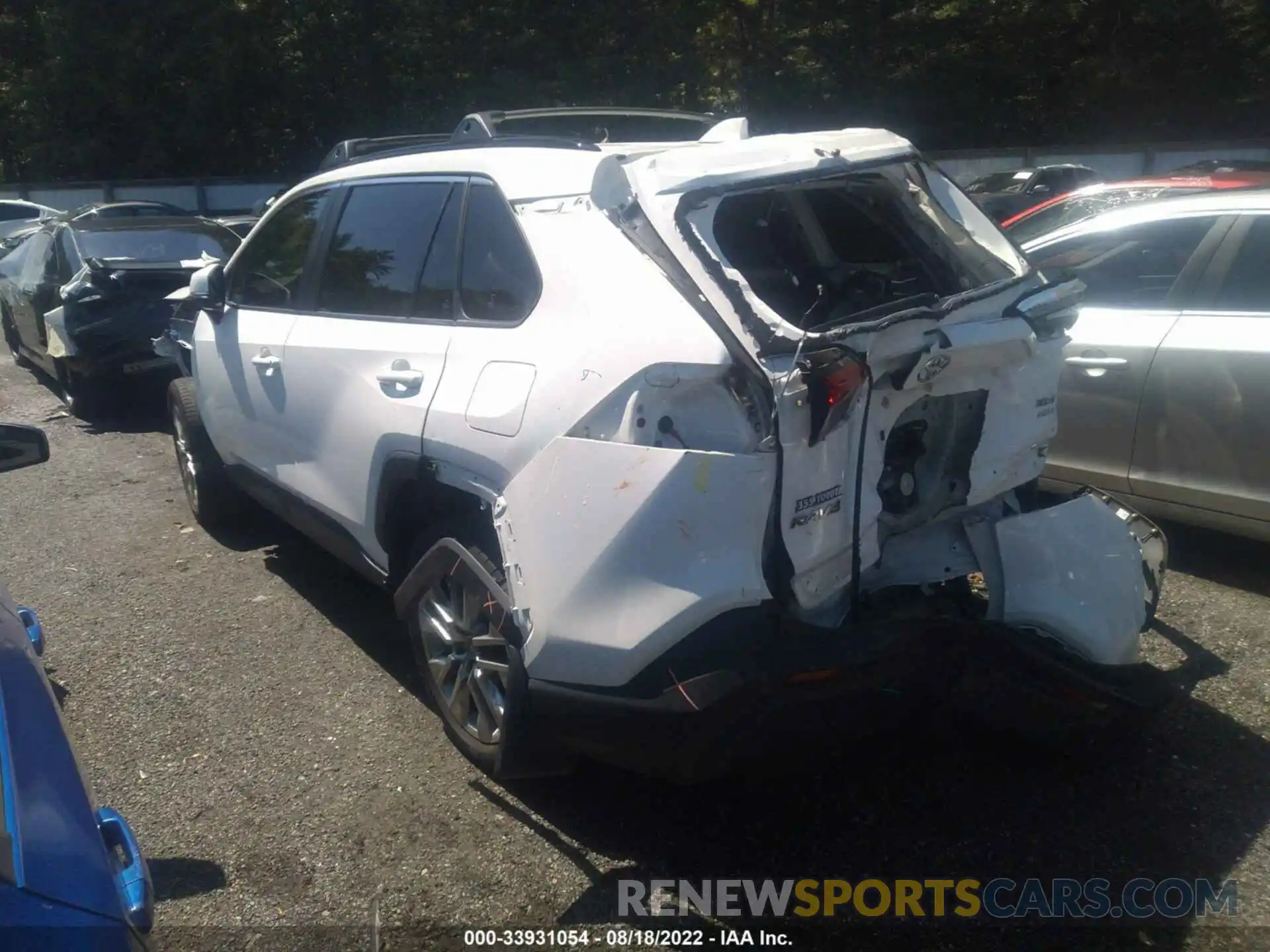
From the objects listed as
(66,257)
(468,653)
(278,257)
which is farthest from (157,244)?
(468,653)

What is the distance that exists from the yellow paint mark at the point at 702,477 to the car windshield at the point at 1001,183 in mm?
17222

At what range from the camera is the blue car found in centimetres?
154

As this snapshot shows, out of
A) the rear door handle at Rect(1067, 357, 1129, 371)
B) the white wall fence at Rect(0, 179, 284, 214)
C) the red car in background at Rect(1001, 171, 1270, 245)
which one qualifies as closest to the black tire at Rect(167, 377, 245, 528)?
the rear door handle at Rect(1067, 357, 1129, 371)

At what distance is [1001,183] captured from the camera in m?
19.7

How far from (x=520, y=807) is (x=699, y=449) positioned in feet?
4.63

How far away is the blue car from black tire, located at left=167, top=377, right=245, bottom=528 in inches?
156

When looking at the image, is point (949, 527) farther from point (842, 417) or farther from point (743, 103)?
point (743, 103)

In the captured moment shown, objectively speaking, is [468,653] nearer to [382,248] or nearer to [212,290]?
[382,248]

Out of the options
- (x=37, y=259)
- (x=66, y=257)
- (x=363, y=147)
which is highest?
(x=363, y=147)

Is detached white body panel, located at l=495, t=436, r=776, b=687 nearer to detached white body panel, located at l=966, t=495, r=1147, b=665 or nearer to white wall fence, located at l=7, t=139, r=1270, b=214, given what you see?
detached white body panel, located at l=966, t=495, r=1147, b=665

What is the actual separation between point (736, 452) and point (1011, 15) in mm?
35035

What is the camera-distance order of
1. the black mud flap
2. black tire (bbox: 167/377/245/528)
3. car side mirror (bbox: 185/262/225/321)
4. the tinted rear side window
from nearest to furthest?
the black mud flap, the tinted rear side window, car side mirror (bbox: 185/262/225/321), black tire (bbox: 167/377/245/528)

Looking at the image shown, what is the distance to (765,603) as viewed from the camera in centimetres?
291

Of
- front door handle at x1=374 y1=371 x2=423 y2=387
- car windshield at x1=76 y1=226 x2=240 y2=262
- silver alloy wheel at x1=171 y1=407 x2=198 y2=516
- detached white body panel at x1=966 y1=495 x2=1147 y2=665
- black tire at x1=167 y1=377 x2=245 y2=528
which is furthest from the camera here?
car windshield at x1=76 y1=226 x2=240 y2=262
